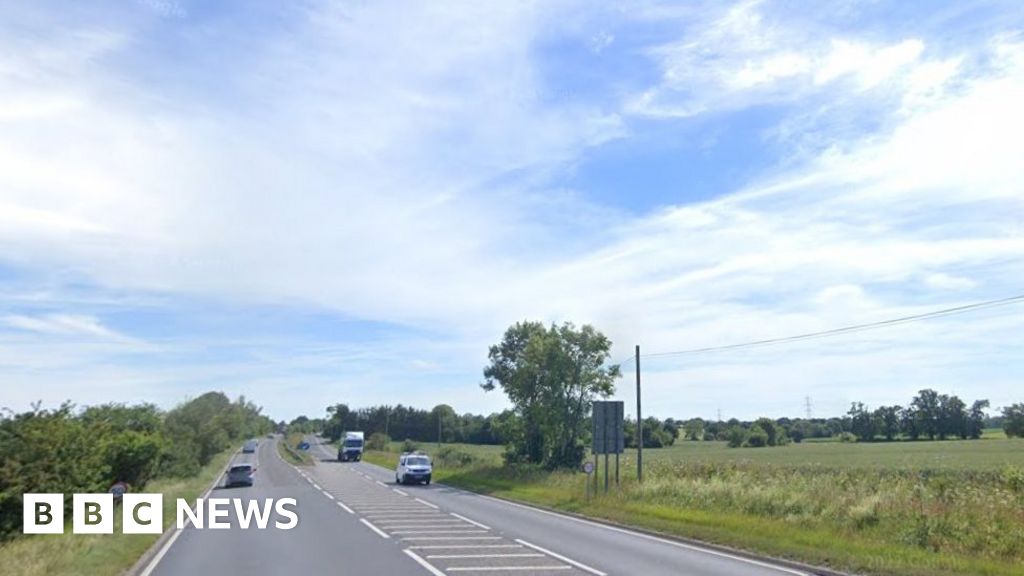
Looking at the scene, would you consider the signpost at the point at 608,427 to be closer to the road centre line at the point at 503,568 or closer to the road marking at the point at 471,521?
the road marking at the point at 471,521

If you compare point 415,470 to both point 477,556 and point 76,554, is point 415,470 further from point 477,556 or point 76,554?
point 76,554

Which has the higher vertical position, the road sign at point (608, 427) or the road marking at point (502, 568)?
the road sign at point (608, 427)

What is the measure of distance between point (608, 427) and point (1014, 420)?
87.1m

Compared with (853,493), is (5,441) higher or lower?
higher

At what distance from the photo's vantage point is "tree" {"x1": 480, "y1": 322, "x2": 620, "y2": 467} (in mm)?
49469

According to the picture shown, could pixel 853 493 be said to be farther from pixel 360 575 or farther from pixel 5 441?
pixel 5 441

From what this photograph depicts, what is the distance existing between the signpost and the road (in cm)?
381

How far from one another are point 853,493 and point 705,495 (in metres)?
5.32

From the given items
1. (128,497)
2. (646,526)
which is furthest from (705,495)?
(128,497)

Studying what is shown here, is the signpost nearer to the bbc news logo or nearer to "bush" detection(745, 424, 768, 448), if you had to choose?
the bbc news logo

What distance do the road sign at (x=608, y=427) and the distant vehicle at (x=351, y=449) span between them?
198ft

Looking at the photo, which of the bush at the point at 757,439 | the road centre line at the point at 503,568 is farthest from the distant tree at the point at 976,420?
the road centre line at the point at 503,568

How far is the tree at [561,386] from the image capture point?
49.5 m

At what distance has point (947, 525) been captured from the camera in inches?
721
